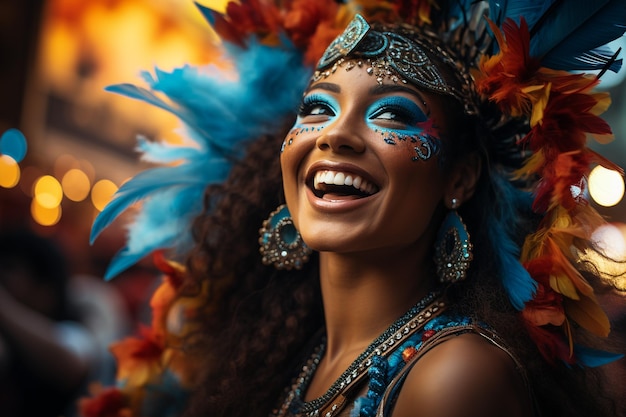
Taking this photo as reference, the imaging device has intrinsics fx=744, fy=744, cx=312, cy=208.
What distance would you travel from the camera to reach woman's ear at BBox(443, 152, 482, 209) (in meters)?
2.21

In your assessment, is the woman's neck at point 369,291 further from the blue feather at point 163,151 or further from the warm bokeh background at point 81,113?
the warm bokeh background at point 81,113

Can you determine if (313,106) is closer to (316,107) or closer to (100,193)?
(316,107)

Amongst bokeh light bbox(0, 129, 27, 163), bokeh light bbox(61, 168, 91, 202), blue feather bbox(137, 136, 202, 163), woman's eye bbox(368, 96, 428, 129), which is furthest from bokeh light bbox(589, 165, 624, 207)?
bokeh light bbox(61, 168, 91, 202)

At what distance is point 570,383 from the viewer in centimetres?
206

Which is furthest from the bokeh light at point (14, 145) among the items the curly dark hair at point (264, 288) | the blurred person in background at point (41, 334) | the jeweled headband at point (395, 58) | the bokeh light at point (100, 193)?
the jeweled headband at point (395, 58)

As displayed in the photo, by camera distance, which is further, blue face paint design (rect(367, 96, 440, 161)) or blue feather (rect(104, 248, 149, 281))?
blue feather (rect(104, 248, 149, 281))

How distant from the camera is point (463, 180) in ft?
7.32

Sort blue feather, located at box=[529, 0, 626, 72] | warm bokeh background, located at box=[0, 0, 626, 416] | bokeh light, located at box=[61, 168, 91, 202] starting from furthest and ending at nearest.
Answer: bokeh light, located at box=[61, 168, 91, 202] < warm bokeh background, located at box=[0, 0, 626, 416] < blue feather, located at box=[529, 0, 626, 72]

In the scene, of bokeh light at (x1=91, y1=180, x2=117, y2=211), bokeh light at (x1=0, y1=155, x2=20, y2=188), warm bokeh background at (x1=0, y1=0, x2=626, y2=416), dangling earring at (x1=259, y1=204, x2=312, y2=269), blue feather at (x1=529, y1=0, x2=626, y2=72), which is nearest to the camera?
blue feather at (x1=529, y1=0, x2=626, y2=72)

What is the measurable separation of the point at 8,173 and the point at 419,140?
6.32 metres

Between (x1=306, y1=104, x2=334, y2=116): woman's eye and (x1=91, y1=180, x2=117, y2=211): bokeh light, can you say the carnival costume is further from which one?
(x1=91, y1=180, x2=117, y2=211): bokeh light

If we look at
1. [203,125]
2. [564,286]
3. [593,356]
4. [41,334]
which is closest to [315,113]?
[203,125]

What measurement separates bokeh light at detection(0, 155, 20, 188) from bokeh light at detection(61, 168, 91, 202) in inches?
44.9

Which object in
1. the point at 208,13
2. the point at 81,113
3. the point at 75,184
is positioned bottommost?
the point at 208,13
